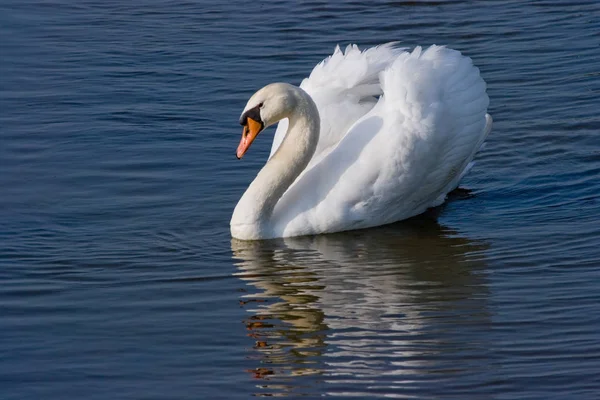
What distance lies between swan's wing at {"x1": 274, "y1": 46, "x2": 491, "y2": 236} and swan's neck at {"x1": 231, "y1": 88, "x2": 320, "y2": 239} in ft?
0.35

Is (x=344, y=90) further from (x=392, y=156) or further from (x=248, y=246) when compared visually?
(x=248, y=246)

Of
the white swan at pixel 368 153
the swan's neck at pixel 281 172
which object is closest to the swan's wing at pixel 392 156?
the white swan at pixel 368 153

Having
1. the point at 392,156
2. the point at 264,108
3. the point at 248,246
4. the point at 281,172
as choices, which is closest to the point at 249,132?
the point at 264,108

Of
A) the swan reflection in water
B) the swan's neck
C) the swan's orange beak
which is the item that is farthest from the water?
the swan's orange beak

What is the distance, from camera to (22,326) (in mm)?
6918

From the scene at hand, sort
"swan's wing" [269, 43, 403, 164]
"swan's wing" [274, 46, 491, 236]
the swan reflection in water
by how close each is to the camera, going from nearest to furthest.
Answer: the swan reflection in water
"swan's wing" [274, 46, 491, 236]
"swan's wing" [269, 43, 403, 164]

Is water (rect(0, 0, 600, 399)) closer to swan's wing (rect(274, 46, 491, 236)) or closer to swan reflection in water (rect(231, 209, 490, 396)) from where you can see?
swan reflection in water (rect(231, 209, 490, 396))

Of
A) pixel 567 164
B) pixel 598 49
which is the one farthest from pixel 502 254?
pixel 598 49

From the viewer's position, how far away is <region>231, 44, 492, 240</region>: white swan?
8.80 metres

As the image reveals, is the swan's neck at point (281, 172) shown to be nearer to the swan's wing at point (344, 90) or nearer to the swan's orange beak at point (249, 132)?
the swan's orange beak at point (249, 132)

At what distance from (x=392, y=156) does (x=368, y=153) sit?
0.16 m

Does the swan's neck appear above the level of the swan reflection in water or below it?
above

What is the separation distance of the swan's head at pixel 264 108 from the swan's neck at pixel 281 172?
0.07 meters

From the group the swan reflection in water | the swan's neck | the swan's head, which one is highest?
the swan's head
